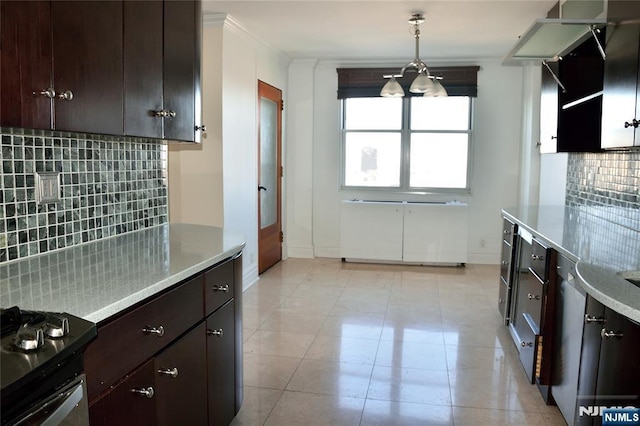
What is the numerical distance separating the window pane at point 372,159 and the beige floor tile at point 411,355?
3.11 m

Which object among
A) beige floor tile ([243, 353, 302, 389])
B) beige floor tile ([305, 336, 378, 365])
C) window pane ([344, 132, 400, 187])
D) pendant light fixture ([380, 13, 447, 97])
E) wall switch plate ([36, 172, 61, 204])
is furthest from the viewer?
window pane ([344, 132, 400, 187])

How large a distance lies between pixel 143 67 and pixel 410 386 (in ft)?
6.92

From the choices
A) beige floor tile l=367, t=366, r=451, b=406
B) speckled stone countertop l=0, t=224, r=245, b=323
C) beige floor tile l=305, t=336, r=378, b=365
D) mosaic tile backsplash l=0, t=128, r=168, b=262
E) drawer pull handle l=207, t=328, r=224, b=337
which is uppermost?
mosaic tile backsplash l=0, t=128, r=168, b=262

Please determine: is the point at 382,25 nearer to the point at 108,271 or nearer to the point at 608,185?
the point at 608,185

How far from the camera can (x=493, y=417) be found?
2.48 meters

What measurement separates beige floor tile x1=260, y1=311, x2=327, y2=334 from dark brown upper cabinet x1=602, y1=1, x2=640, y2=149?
2.27 m

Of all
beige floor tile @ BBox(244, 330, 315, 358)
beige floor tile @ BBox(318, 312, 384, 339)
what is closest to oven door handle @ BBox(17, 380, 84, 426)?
beige floor tile @ BBox(244, 330, 315, 358)

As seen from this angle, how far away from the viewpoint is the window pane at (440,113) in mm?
6082

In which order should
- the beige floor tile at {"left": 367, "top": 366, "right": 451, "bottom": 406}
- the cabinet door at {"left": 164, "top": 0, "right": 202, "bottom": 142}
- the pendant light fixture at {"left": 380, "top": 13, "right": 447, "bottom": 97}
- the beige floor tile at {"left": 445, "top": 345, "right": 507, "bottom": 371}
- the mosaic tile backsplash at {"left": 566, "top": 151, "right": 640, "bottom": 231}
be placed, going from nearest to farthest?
1. the cabinet door at {"left": 164, "top": 0, "right": 202, "bottom": 142}
2. the beige floor tile at {"left": 367, "top": 366, "right": 451, "bottom": 406}
3. the mosaic tile backsplash at {"left": 566, "top": 151, "right": 640, "bottom": 231}
4. the beige floor tile at {"left": 445, "top": 345, "right": 507, "bottom": 371}
5. the pendant light fixture at {"left": 380, "top": 13, "right": 447, "bottom": 97}

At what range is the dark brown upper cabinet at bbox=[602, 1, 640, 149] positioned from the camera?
226 cm

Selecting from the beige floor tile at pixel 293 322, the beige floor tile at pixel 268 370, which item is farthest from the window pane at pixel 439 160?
the beige floor tile at pixel 268 370

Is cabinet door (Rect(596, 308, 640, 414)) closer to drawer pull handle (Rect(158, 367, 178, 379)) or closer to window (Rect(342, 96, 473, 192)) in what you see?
drawer pull handle (Rect(158, 367, 178, 379))

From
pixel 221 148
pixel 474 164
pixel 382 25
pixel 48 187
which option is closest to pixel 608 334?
pixel 48 187

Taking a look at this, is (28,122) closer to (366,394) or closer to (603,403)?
(603,403)
